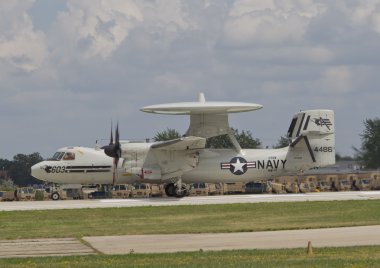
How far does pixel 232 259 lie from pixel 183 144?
Result: 27499 mm

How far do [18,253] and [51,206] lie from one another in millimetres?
19582

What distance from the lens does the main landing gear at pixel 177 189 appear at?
163 ft

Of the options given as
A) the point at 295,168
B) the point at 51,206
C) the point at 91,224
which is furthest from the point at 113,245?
the point at 295,168

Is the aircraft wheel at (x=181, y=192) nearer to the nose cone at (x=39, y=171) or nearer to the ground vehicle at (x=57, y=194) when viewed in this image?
the ground vehicle at (x=57, y=194)

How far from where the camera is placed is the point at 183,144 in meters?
48.0

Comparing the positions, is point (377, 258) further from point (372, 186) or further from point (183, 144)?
point (372, 186)

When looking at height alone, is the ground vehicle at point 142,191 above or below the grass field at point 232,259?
above

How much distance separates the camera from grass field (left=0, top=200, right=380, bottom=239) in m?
29.8

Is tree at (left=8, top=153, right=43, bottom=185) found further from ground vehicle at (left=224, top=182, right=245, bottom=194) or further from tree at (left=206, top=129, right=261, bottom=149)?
ground vehicle at (left=224, top=182, right=245, bottom=194)

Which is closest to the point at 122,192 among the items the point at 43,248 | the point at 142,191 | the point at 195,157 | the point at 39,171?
the point at 142,191

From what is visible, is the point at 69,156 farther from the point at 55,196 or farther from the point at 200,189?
the point at 200,189

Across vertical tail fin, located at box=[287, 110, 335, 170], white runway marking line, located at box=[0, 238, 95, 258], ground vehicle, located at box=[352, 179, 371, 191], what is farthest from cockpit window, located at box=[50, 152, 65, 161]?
white runway marking line, located at box=[0, 238, 95, 258]

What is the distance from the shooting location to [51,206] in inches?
1686

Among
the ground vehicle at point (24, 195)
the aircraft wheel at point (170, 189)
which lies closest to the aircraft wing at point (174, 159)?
the aircraft wheel at point (170, 189)
